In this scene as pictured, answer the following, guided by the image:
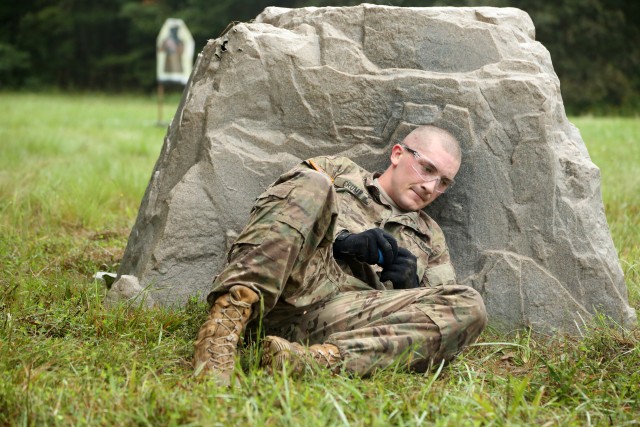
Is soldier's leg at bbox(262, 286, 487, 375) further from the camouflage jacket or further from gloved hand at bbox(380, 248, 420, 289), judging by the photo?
the camouflage jacket

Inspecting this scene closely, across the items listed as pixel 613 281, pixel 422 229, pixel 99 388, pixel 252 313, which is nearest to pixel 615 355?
pixel 613 281

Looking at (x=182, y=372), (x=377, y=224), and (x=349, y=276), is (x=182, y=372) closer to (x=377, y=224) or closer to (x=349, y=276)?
(x=349, y=276)

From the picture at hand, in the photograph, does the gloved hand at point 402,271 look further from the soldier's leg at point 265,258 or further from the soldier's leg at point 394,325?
the soldier's leg at point 265,258

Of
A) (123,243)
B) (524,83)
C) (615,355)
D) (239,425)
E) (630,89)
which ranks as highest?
(524,83)

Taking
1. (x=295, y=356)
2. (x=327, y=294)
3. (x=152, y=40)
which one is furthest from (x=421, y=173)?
(x=152, y=40)

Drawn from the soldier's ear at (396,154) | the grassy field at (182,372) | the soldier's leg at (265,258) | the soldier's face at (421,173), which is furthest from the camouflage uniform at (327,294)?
the soldier's ear at (396,154)

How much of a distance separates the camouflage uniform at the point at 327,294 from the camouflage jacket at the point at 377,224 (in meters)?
0.02

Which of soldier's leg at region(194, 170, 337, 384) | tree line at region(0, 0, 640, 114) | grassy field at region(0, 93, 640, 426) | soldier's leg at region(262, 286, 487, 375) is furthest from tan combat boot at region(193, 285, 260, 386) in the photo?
tree line at region(0, 0, 640, 114)

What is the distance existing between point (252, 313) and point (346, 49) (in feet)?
5.42

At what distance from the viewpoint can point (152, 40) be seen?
Answer: 2452cm

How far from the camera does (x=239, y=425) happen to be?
2344 millimetres

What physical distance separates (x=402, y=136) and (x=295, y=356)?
1515mm

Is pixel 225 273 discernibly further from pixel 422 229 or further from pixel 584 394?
pixel 584 394

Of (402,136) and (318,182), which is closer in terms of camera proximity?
(318,182)
